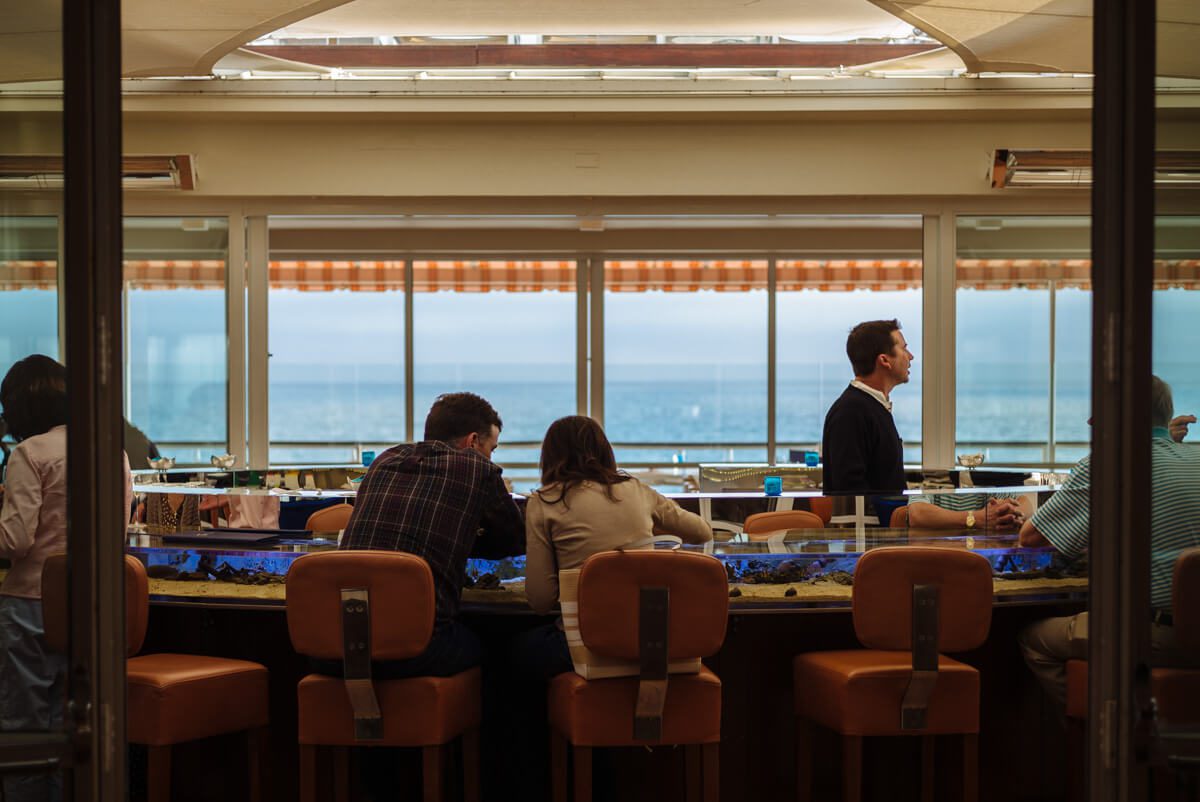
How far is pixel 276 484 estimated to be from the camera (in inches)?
275

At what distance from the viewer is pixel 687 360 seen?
413 inches

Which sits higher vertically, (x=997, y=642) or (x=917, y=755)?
(x=997, y=642)

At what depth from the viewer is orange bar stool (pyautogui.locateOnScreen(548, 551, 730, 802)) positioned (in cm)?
302

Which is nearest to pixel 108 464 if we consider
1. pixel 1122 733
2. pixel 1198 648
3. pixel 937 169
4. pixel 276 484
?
pixel 1122 733

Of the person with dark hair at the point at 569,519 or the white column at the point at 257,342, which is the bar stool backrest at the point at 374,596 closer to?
the person with dark hair at the point at 569,519

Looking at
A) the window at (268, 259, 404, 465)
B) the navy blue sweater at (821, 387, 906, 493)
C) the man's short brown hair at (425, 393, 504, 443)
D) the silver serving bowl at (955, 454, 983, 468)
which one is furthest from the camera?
the window at (268, 259, 404, 465)

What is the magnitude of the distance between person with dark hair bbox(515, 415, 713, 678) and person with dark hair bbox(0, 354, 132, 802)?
65.9 inches

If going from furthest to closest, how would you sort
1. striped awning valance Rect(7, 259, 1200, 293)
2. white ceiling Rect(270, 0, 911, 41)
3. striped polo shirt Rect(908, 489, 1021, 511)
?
striped awning valance Rect(7, 259, 1200, 293) → white ceiling Rect(270, 0, 911, 41) → striped polo shirt Rect(908, 489, 1021, 511)

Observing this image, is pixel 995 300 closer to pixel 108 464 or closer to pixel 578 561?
pixel 578 561

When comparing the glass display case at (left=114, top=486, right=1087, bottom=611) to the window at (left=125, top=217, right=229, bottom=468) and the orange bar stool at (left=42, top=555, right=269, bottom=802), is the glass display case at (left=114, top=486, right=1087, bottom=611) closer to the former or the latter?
the orange bar stool at (left=42, top=555, right=269, bottom=802)

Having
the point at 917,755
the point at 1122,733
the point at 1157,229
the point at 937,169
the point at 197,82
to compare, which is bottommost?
the point at 917,755

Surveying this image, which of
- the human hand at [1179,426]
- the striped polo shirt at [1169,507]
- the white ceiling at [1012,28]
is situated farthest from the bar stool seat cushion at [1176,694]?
the white ceiling at [1012,28]

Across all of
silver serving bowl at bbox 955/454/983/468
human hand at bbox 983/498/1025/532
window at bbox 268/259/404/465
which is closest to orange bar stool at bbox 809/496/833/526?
human hand at bbox 983/498/1025/532

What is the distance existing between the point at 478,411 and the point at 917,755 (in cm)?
183
